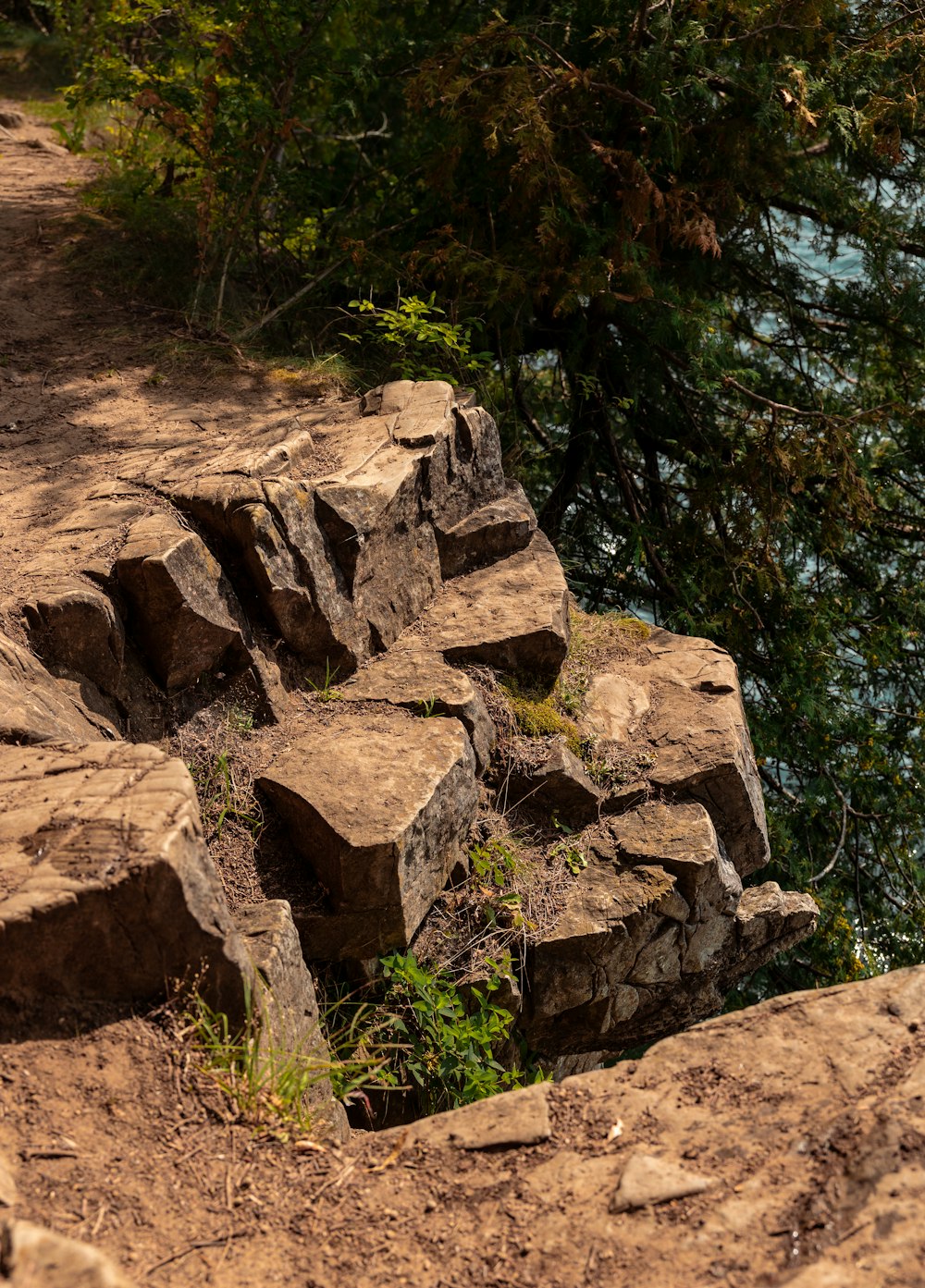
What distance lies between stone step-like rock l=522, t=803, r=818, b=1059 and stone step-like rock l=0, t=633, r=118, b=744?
1996 mm

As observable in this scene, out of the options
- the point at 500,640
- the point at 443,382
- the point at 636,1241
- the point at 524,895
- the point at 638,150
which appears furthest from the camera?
the point at 638,150

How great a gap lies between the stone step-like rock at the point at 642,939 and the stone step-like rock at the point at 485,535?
155 cm

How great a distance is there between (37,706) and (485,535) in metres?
2.84

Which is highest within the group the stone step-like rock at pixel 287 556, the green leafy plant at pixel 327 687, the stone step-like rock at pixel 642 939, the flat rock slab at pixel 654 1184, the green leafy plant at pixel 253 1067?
the stone step-like rock at pixel 287 556

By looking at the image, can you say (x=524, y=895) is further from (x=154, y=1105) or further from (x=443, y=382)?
(x=443, y=382)

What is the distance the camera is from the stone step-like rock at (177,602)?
415cm

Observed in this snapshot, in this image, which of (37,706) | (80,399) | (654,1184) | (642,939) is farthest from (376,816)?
(80,399)

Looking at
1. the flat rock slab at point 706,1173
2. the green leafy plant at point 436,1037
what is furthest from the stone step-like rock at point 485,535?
the flat rock slab at point 706,1173

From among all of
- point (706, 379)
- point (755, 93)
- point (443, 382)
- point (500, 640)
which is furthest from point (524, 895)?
point (755, 93)

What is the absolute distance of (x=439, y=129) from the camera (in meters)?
7.46

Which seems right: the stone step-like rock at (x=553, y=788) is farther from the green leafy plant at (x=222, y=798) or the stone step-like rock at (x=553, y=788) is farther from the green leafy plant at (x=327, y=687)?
the green leafy plant at (x=222, y=798)

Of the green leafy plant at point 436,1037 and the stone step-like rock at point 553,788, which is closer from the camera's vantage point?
the green leafy plant at point 436,1037

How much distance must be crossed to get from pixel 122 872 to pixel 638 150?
5.90 m

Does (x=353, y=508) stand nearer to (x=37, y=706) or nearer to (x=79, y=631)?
(x=79, y=631)
